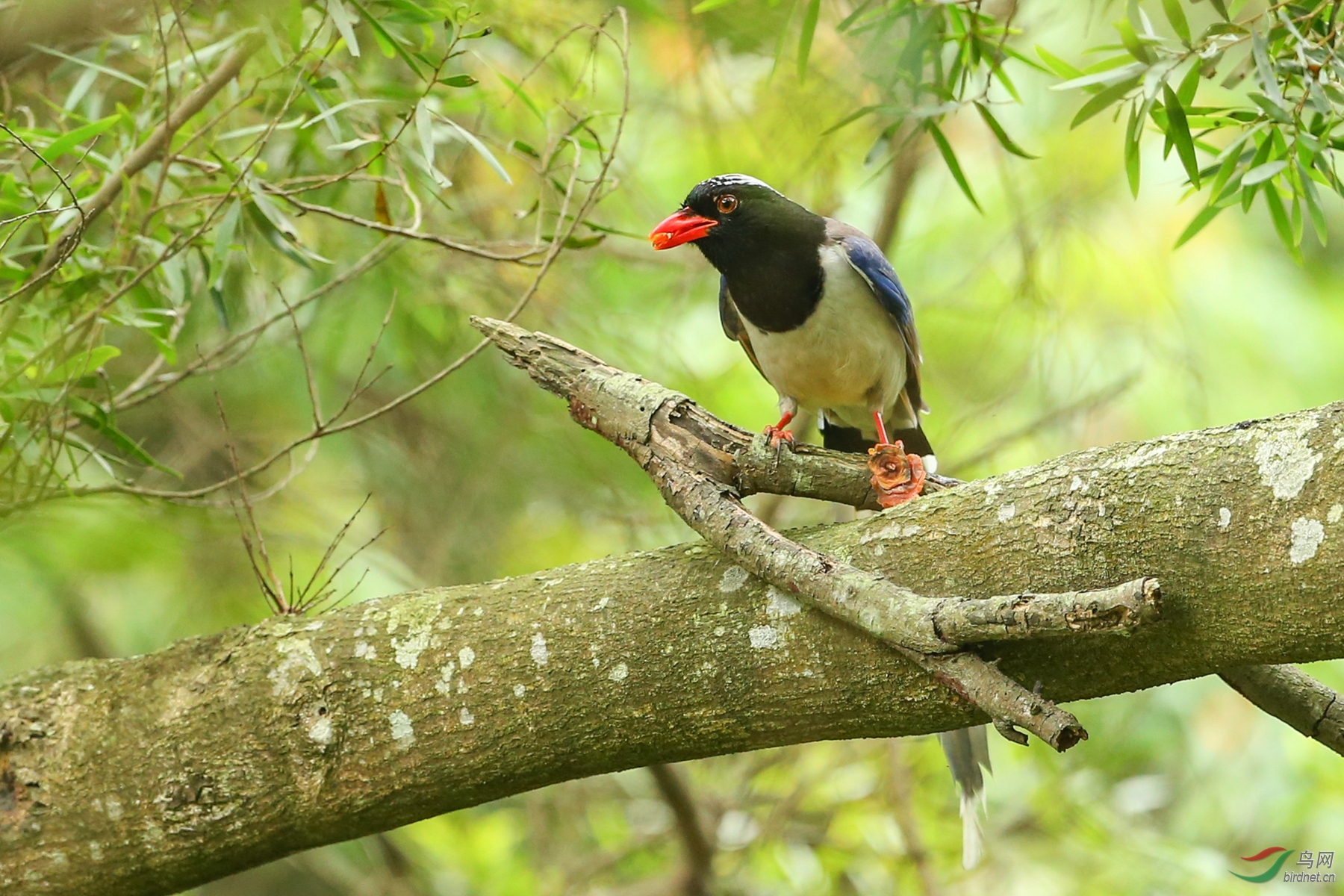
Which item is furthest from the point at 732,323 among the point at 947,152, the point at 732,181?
the point at 947,152

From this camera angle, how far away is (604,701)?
2156 millimetres

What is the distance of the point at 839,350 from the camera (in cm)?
364

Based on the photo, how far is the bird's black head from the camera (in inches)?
143

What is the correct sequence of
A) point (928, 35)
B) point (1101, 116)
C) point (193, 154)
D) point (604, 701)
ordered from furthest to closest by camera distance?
point (1101, 116)
point (193, 154)
point (928, 35)
point (604, 701)

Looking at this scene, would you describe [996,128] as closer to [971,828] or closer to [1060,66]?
[1060,66]

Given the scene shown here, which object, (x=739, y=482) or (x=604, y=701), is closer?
(x=604, y=701)

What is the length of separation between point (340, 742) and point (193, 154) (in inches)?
70.8

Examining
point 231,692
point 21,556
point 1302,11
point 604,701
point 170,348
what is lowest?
point 604,701

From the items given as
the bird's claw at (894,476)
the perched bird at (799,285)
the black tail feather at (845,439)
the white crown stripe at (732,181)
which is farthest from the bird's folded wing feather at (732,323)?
the bird's claw at (894,476)

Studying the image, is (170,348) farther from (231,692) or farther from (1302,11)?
(1302,11)

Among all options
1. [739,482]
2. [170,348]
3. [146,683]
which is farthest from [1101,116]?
[146,683]

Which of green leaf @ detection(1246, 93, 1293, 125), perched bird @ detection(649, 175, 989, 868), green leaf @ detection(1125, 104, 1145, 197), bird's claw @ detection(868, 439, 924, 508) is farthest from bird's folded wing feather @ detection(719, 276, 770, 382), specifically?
green leaf @ detection(1246, 93, 1293, 125)

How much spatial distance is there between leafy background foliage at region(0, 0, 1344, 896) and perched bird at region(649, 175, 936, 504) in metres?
0.36

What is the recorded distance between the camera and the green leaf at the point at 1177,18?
7.34 ft
